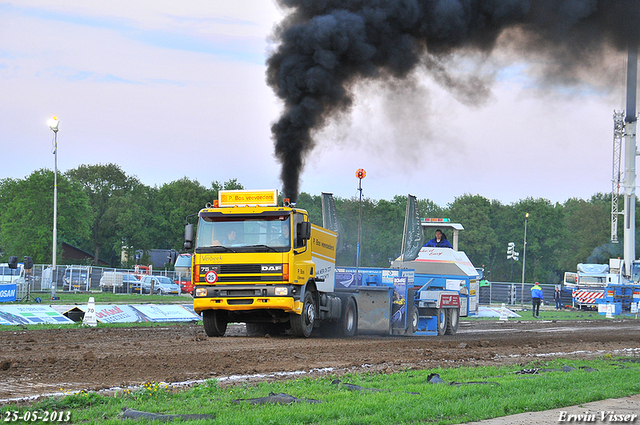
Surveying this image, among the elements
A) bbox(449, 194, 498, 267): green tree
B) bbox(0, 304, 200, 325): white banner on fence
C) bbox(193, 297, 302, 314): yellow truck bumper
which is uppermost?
bbox(449, 194, 498, 267): green tree

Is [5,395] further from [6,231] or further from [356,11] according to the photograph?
[6,231]

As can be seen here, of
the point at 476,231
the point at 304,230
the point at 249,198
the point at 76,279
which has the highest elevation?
the point at 476,231

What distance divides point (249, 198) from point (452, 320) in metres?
8.40

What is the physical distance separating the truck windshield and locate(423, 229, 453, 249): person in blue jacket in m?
8.32

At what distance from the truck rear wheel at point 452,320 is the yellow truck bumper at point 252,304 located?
689 centimetres

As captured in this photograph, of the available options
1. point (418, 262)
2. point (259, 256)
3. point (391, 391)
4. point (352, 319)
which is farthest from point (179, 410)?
point (418, 262)

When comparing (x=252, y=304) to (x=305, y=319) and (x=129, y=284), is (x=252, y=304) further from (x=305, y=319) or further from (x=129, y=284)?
(x=129, y=284)

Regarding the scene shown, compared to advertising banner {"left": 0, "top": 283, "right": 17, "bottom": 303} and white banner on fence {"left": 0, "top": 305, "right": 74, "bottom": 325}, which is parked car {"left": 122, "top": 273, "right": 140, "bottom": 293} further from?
white banner on fence {"left": 0, "top": 305, "right": 74, "bottom": 325}

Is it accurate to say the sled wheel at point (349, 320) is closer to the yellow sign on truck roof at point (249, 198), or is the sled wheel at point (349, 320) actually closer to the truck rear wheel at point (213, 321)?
the truck rear wheel at point (213, 321)

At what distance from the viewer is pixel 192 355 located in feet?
36.8

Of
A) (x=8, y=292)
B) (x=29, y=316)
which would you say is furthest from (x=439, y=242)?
(x=8, y=292)

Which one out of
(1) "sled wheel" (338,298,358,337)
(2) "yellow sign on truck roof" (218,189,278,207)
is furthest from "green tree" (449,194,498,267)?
(2) "yellow sign on truck roof" (218,189,278,207)

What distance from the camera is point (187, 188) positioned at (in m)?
85.2

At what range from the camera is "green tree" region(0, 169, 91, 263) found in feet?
235
